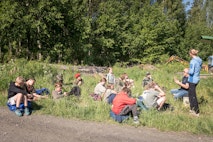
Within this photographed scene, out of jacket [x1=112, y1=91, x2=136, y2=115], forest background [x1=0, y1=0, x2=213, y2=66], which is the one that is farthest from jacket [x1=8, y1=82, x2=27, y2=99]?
forest background [x1=0, y1=0, x2=213, y2=66]

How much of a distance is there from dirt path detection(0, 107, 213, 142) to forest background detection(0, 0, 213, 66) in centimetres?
1592

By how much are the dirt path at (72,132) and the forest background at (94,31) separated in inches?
627

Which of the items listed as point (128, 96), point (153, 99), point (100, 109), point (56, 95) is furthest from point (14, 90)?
point (153, 99)

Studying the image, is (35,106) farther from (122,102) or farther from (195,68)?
(195,68)

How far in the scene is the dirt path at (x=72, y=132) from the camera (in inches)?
226

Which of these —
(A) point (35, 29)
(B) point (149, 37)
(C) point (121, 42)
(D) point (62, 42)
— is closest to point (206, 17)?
(B) point (149, 37)

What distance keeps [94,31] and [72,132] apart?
2682 cm

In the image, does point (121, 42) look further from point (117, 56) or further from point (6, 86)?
point (6, 86)

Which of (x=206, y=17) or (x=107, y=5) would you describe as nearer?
(x=107, y=5)

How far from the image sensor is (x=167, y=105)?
9.00 meters

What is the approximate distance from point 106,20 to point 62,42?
6357 millimetres

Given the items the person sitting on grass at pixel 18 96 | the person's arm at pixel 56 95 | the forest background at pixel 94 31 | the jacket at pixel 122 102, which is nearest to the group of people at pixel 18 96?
the person sitting on grass at pixel 18 96

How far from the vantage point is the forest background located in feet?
85.3

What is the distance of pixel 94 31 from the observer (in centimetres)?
3225
